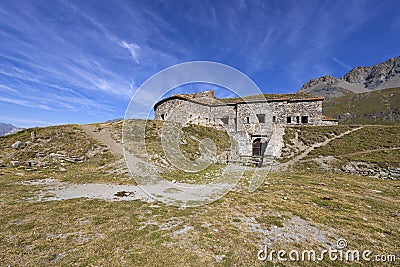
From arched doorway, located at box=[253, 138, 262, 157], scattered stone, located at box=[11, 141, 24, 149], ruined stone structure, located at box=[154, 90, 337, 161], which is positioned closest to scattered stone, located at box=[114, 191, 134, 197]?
scattered stone, located at box=[11, 141, 24, 149]

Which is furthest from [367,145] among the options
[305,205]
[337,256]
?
[337,256]

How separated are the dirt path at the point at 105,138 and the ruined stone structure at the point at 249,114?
15.7 m

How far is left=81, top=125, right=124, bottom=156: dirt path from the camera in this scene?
65.6 feet

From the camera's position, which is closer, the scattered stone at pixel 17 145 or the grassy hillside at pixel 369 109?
the scattered stone at pixel 17 145

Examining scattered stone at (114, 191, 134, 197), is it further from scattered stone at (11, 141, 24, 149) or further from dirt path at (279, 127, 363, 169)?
scattered stone at (11, 141, 24, 149)

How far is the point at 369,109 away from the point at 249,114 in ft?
396

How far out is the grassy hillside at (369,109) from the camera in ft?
304

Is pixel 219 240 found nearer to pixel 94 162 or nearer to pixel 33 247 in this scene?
pixel 33 247

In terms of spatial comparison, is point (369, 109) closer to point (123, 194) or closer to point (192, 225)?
point (192, 225)

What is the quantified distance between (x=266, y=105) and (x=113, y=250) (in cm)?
3557

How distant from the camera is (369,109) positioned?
107 metres

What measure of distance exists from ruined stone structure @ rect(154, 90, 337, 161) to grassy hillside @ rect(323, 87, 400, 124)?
3525 inches

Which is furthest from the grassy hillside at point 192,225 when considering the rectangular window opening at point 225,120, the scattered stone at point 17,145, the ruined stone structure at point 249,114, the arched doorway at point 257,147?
the rectangular window opening at point 225,120

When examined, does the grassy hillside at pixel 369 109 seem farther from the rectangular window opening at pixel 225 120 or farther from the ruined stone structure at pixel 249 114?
the rectangular window opening at pixel 225 120
